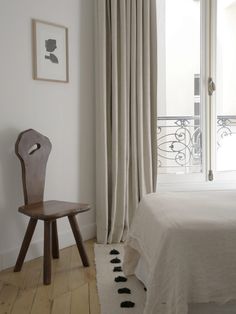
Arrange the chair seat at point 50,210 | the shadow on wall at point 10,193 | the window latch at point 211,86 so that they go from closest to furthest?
the chair seat at point 50,210 → the shadow on wall at point 10,193 → the window latch at point 211,86

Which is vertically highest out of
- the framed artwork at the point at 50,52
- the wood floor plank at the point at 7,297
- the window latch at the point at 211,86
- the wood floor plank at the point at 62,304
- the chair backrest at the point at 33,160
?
the framed artwork at the point at 50,52

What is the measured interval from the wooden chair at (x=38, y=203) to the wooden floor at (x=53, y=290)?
8 cm

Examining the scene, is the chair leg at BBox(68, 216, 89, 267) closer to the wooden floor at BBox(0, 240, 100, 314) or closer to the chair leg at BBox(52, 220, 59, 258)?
the wooden floor at BBox(0, 240, 100, 314)

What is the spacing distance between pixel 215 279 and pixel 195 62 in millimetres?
2512

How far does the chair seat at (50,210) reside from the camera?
248cm

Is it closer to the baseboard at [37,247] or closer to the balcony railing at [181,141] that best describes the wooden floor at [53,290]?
the baseboard at [37,247]

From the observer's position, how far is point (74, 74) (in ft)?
10.7

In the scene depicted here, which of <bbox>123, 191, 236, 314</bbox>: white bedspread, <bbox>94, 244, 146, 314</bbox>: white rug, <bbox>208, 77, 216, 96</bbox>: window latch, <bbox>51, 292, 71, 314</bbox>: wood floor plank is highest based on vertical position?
<bbox>208, 77, 216, 96</bbox>: window latch

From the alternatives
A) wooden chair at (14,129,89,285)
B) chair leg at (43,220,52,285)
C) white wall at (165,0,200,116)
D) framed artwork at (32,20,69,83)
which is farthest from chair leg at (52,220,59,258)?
white wall at (165,0,200,116)

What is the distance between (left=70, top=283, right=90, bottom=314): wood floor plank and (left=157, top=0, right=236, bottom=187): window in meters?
1.64

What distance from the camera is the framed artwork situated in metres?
2.98

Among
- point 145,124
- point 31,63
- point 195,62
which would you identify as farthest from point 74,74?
point 195,62

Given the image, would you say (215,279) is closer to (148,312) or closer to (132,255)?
(148,312)

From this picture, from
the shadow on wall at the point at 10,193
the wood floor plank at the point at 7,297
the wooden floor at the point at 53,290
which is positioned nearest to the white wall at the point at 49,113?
the shadow on wall at the point at 10,193
